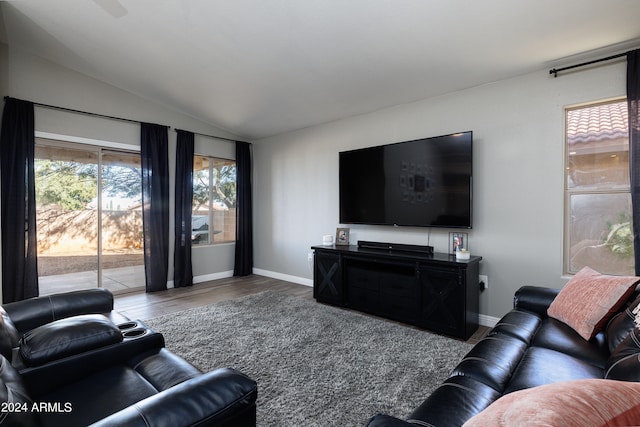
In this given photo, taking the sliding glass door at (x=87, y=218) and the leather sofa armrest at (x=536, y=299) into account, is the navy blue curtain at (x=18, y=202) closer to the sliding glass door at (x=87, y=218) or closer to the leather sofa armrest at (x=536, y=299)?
the sliding glass door at (x=87, y=218)

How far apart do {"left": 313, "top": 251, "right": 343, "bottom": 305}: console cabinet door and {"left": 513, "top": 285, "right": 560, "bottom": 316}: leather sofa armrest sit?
1.97 metres

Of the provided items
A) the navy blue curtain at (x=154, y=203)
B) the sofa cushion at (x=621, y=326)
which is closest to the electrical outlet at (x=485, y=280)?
the sofa cushion at (x=621, y=326)

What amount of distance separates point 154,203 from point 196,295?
5.00ft

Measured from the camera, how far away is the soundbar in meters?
3.46

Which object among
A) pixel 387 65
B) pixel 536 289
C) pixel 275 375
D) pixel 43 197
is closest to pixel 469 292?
pixel 536 289

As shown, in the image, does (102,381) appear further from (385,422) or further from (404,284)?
(404,284)

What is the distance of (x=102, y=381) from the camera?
1.32 m

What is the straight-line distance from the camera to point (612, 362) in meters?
1.37

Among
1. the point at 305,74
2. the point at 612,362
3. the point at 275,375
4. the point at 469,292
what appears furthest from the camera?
the point at 305,74

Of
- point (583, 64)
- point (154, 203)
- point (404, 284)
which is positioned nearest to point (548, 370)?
point (404, 284)

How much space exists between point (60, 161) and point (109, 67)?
1411mm

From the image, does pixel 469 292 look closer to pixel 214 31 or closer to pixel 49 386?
pixel 49 386

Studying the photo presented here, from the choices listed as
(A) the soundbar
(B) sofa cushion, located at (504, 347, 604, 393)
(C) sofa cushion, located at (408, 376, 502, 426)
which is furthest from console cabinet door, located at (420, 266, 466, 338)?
(C) sofa cushion, located at (408, 376, 502, 426)

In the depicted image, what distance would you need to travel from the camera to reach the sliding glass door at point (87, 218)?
396cm
